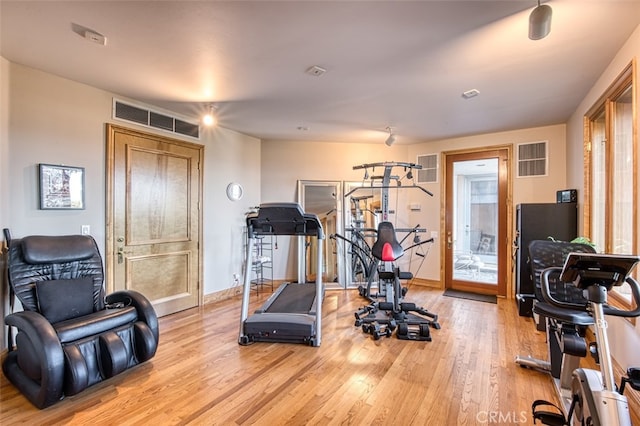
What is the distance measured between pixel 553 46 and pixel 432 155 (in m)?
3.18

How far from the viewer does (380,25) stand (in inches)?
82.9

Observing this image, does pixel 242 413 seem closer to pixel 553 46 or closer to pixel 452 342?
pixel 452 342

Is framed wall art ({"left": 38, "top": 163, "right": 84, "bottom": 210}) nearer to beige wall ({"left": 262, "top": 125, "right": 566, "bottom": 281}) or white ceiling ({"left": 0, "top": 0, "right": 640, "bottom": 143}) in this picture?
white ceiling ({"left": 0, "top": 0, "right": 640, "bottom": 143})

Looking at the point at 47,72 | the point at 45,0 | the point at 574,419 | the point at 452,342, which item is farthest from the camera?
the point at 452,342

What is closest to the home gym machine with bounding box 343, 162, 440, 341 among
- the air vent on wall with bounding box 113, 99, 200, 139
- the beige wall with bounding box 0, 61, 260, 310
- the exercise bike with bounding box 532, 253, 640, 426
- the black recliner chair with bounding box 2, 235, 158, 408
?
the exercise bike with bounding box 532, 253, 640, 426

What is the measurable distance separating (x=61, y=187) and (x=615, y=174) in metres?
5.35

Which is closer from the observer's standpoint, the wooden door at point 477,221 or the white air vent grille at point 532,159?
the white air vent grille at point 532,159

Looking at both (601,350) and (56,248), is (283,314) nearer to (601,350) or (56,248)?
(56,248)

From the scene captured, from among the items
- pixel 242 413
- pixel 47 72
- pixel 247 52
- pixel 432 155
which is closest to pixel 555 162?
pixel 432 155

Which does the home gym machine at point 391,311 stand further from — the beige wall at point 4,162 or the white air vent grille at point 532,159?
→ the beige wall at point 4,162

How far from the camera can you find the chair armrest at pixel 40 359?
6.66 ft

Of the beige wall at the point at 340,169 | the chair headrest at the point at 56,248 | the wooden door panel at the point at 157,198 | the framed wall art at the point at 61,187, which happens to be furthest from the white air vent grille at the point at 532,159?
the framed wall art at the point at 61,187

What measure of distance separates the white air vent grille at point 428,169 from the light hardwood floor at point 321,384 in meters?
2.85

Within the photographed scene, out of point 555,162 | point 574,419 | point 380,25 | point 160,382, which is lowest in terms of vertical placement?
point 160,382
